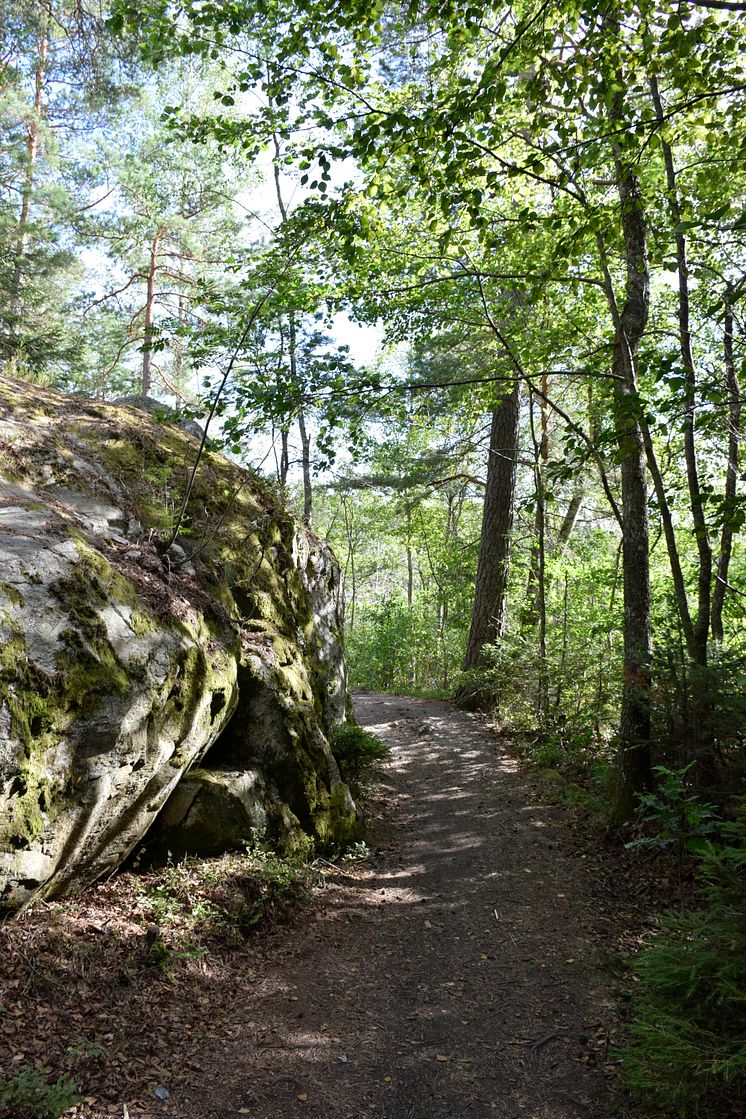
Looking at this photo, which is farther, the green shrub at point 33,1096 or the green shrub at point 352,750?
the green shrub at point 352,750

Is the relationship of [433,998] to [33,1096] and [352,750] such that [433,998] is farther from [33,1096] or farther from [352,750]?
[352,750]

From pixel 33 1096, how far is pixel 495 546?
12354 mm

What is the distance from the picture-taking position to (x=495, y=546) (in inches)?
552

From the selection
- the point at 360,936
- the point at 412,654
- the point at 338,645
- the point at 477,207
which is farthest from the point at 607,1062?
the point at 412,654

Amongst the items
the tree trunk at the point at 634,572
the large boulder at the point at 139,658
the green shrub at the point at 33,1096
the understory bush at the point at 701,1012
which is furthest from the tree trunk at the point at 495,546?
the green shrub at the point at 33,1096

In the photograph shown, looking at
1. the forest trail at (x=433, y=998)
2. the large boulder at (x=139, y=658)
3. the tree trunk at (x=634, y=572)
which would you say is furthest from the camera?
the tree trunk at (x=634, y=572)

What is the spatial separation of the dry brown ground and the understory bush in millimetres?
640

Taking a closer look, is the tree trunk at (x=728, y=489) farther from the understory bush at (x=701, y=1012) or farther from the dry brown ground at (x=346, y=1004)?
the understory bush at (x=701, y=1012)

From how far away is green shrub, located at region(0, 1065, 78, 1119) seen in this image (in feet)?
8.68

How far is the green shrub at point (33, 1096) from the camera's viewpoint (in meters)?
2.65

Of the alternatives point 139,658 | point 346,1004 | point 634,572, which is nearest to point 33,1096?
point 346,1004

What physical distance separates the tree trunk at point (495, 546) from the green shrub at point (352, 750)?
6.27m

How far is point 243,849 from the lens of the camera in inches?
208

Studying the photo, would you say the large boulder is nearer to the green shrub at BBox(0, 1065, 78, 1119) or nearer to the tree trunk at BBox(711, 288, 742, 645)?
the green shrub at BBox(0, 1065, 78, 1119)
